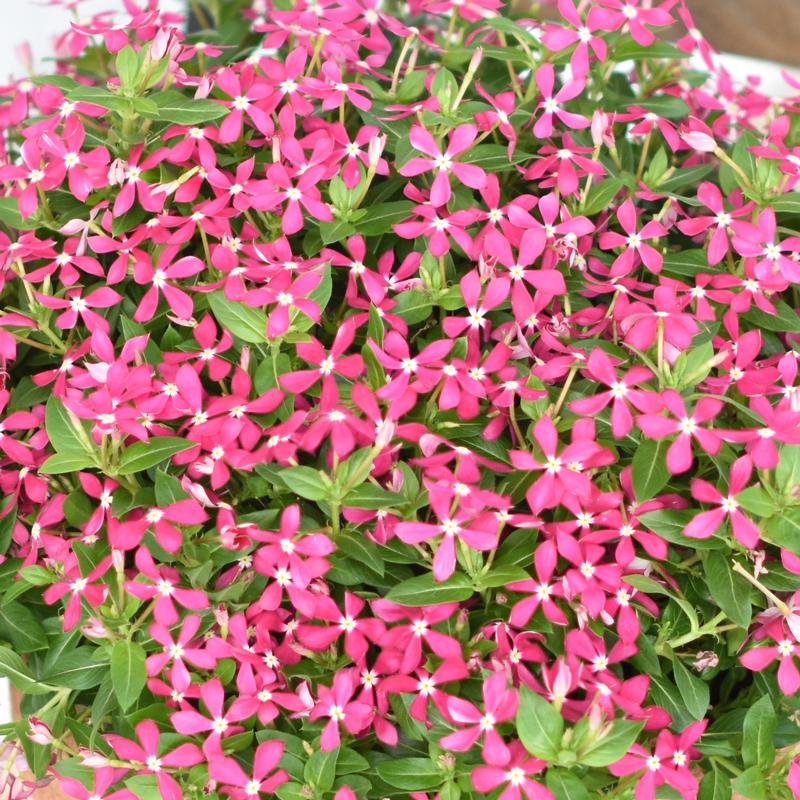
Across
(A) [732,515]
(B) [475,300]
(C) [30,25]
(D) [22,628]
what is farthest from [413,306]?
(C) [30,25]

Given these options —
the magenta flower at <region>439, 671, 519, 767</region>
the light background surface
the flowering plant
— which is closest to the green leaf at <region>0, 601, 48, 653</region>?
the flowering plant

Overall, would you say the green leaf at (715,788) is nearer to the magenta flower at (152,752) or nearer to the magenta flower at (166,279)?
the magenta flower at (152,752)

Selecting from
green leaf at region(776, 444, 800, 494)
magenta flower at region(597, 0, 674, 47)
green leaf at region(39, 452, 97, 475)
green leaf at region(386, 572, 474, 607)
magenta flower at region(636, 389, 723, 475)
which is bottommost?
green leaf at region(386, 572, 474, 607)

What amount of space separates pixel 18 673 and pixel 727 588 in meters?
0.51

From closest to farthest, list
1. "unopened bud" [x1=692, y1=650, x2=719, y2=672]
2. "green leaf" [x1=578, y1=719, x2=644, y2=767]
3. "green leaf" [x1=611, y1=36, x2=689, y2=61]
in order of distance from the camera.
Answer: "green leaf" [x1=578, y1=719, x2=644, y2=767] < "unopened bud" [x1=692, y1=650, x2=719, y2=672] < "green leaf" [x1=611, y1=36, x2=689, y2=61]

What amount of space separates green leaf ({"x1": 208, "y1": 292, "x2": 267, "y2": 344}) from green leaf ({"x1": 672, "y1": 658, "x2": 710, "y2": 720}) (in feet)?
1.25

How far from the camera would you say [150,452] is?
69 centimetres

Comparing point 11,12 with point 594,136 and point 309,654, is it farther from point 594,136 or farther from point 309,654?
point 309,654

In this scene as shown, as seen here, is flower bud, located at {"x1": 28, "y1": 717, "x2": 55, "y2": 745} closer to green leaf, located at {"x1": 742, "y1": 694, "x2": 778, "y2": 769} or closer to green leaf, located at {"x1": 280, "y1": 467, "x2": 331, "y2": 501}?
green leaf, located at {"x1": 280, "y1": 467, "x2": 331, "y2": 501}

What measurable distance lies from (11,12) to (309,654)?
5.37 ft

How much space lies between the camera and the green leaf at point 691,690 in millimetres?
701

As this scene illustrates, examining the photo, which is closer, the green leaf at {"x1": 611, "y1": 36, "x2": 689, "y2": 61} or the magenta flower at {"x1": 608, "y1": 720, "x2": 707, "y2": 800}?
the magenta flower at {"x1": 608, "y1": 720, "x2": 707, "y2": 800}

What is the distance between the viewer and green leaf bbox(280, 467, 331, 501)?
65 centimetres

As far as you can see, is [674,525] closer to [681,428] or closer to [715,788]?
[681,428]
